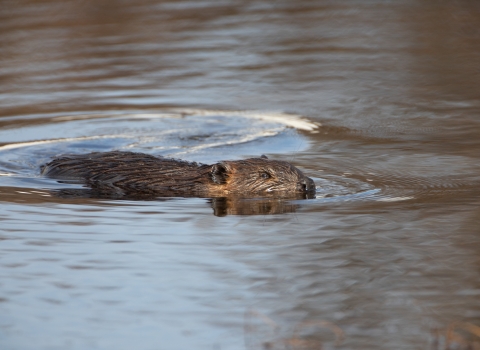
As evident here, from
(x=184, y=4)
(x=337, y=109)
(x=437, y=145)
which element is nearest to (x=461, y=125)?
(x=437, y=145)

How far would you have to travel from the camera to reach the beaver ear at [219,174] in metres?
6.61

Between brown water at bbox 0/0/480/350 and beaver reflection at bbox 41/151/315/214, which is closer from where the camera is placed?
brown water at bbox 0/0/480/350

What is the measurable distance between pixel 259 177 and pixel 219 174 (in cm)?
29

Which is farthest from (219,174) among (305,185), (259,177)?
(305,185)

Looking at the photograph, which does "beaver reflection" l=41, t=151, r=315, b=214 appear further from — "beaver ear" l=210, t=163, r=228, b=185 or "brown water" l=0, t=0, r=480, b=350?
"brown water" l=0, t=0, r=480, b=350

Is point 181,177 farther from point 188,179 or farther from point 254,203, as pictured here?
point 254,203

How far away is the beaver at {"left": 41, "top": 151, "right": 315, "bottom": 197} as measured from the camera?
656cm

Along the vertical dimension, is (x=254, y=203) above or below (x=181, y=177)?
below

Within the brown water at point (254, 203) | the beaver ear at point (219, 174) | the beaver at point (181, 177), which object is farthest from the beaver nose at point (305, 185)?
the beaver ear at point (219, 174)

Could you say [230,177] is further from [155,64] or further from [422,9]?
[422,9]

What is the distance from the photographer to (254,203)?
21.2 ft

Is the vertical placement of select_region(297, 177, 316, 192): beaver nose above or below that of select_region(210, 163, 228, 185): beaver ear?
below

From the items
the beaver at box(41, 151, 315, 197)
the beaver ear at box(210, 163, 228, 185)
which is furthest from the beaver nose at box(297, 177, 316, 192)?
the beaver ear at box(210, 163, 228, 185)

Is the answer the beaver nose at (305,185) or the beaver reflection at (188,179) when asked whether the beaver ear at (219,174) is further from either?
the beaver nose at (305,185)
